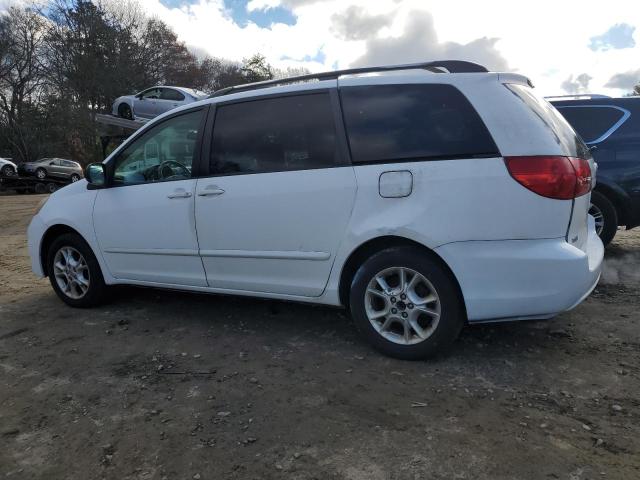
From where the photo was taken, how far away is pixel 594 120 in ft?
19.3


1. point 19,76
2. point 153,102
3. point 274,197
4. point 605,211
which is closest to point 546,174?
point 274,197

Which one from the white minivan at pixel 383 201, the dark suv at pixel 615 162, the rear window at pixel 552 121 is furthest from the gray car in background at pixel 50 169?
the rear window at pixel 552 121

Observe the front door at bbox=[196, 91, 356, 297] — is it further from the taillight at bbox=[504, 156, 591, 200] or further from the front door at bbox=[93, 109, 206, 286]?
the taillight at bbox=[504, 156, 591, 200]

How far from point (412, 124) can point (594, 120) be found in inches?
149

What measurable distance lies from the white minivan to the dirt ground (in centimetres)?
37

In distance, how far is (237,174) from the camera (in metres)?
3.72

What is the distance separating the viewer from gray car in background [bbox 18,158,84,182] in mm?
27344

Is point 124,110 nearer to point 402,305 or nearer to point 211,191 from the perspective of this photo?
point 211,191

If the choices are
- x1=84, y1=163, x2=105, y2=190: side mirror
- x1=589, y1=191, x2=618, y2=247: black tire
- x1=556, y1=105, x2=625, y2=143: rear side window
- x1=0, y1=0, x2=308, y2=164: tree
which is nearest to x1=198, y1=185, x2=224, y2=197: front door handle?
x1=84, y1=163, x2=105, y2=190: side mirror

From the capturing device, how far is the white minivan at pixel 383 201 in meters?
2.91

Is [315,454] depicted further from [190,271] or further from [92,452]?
[190,271]

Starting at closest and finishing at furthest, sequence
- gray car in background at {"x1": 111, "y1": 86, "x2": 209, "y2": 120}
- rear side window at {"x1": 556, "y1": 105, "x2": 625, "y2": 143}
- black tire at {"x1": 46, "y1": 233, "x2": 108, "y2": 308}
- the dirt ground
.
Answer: the dirt ground → black tire at {"x1": 46, "y1": 233, "x2": 108, "y2": 308} → rear side window at {"x1": 556, "y1": 105, "x2": 625, "y2": 143} → gray car in background at {"x1": 111, "y1": 86, "x2": 209, "y2": 120}

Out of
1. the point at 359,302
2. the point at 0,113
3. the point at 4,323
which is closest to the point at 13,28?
the point at 0,113

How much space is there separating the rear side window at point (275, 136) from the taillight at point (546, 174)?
43.4 inches
